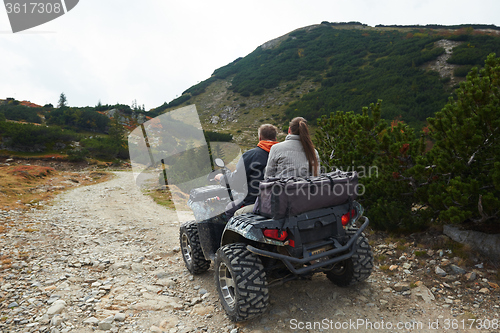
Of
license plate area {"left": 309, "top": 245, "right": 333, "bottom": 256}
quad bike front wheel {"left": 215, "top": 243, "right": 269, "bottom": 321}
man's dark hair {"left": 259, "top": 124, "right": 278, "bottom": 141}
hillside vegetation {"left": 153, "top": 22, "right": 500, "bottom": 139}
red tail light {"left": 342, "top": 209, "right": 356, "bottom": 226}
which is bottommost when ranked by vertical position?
quad bike front wheel {"left": 215, "top": 243, "right": 269, "bottom": 321}

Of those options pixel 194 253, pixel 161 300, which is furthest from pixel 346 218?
pixel 161 300

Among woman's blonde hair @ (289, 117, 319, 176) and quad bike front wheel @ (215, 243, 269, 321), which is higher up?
woman's blonde hair @ (289, 117, 319, 176)

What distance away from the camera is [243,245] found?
3105mm

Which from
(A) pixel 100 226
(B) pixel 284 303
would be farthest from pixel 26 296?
(A) pixel 100 226

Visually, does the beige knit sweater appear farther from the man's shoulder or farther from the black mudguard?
the black mudguard

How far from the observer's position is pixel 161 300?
3.71 m

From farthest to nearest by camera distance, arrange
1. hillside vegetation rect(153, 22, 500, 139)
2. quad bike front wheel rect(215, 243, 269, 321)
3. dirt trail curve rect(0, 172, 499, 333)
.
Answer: hillside vegetation rect(153, 22, 500, 139)
dirt trail curve rect(0, 172, 499, 333)
quad bike front wheel rect(215, 243, 269, 321)

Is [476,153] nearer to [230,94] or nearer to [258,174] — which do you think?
[258,174]

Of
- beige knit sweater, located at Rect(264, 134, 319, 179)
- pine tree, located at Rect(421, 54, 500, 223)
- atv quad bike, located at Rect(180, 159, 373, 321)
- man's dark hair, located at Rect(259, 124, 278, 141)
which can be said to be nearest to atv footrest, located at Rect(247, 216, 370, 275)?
atv quad bike, located at Rect(180, 159, 373, 321)

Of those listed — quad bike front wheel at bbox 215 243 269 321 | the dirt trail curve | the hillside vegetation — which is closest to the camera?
quad bike front wheel at bbox 215 243 269 321

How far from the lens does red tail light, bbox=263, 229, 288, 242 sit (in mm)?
2745

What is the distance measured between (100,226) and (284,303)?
6413 mm

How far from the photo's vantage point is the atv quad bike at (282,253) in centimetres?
274

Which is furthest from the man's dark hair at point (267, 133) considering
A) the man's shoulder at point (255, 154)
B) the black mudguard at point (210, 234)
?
the black mudguard at point (210, 234)
